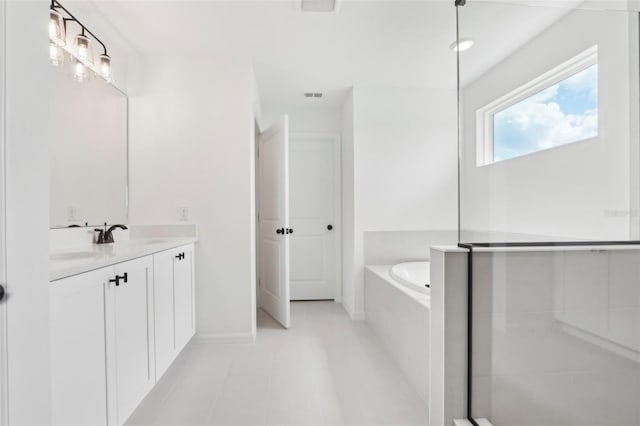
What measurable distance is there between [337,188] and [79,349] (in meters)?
3.15

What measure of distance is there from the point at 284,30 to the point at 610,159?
6.61ft

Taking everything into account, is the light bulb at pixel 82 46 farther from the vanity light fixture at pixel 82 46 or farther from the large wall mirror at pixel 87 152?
the large wall mirror at pixel 87 152

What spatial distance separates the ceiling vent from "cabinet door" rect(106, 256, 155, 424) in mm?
1728

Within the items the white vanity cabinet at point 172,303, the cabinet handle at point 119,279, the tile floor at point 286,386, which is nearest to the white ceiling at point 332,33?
the white vanity cabinet at point 172,303

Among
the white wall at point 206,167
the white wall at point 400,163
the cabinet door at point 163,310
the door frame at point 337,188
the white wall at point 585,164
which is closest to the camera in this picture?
the white wall at point 585,164

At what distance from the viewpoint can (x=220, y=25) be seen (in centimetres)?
221

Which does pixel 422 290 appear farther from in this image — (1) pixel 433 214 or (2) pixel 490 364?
(1) pixel 433 214

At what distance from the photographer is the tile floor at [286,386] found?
1683 millimetres

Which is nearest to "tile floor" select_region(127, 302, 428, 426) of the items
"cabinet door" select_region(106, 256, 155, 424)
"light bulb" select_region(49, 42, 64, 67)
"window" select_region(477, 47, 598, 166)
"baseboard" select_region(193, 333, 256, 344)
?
"baseboard" select_region(193, 333, 256, 344)

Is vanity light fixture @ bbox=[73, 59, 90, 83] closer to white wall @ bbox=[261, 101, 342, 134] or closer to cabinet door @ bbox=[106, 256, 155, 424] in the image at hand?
cabinet door @ bbox=[106, 256, 155, 424]

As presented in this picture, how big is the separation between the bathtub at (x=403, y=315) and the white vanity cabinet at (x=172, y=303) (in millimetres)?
1455

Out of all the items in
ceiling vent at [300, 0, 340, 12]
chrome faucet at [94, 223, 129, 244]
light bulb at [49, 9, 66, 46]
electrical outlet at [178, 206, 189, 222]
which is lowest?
chrome faucet at [94, 223, 129, 244]

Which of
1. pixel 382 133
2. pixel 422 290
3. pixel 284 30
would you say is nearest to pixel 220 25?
pixel 284 30

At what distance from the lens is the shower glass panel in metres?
1.15
